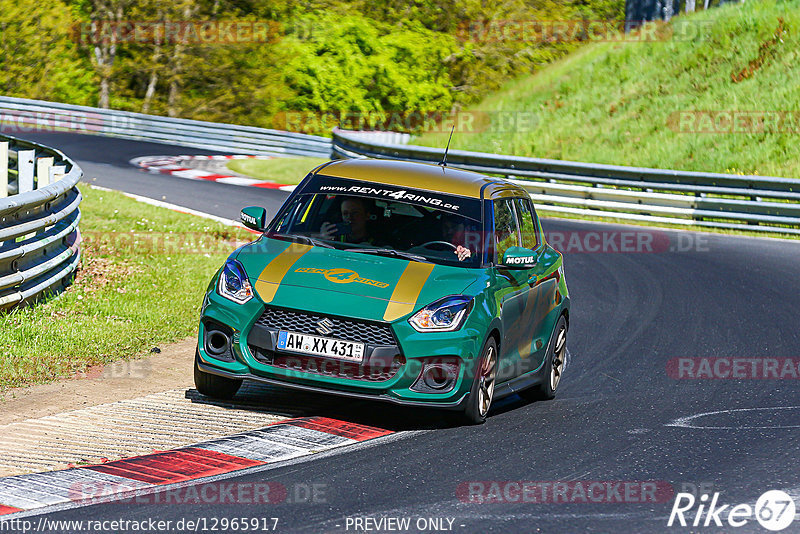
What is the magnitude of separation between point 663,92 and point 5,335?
26.7 metres

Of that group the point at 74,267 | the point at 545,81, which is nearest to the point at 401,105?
the point at 545,81

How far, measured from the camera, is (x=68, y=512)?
5.28 m

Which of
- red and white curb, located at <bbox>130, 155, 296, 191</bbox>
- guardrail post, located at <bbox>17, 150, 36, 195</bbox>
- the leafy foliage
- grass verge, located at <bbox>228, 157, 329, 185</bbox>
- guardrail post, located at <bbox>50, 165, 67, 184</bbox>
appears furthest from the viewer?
the leafy foliage

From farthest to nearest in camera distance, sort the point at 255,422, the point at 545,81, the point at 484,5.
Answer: the point at 484,5, the point at 545,81, the point at 255,422

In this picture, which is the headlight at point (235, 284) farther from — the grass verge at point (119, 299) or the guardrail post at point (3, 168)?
the guardrail post at point (3, 168)

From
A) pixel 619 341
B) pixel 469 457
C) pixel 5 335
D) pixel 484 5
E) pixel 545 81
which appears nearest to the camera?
pixel 469 457

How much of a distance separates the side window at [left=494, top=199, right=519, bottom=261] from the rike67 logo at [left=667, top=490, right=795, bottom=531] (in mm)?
2803

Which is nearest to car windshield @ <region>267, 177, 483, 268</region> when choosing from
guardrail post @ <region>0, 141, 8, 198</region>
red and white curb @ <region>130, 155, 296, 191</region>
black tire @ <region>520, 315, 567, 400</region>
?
black tire @ <region>520, 315, 567, 400</region>

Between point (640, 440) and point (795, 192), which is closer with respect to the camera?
point (640, 440)

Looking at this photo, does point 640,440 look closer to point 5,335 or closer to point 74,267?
point 5,335

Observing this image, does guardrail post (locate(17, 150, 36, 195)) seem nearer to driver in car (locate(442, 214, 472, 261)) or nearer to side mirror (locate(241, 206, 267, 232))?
side mirror (locate(241, 206, 267, 232))

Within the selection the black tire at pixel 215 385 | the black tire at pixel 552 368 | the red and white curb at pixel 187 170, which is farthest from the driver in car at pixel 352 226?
the red and white curb at pixel 187 170

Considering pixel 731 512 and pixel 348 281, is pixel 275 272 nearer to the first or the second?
pixel 348 281

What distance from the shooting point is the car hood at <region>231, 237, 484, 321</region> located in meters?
7.22
